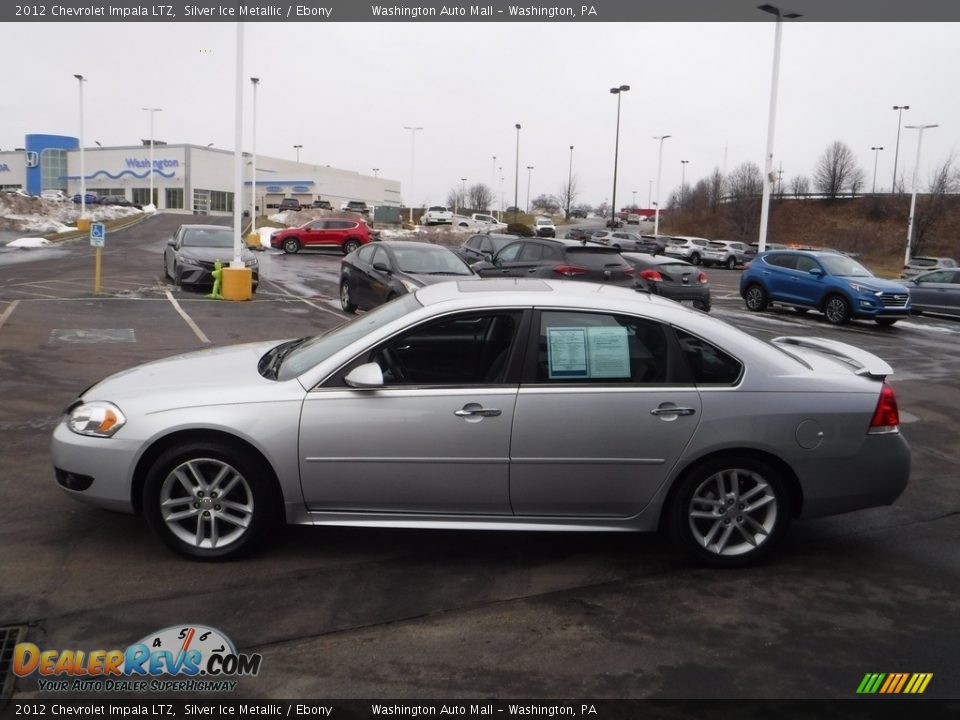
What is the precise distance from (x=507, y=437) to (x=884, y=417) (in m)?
2.16

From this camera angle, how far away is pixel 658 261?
18.8 metres

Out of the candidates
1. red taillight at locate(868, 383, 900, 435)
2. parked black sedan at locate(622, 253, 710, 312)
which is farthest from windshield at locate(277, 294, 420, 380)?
parked black sedan at locate(622, 253, 710, 312)

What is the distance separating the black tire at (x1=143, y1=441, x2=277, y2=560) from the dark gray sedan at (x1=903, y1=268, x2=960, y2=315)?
2247 centimetres

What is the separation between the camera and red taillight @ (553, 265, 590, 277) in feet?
53.0

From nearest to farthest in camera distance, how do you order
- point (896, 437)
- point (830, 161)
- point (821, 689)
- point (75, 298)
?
point (821, 689), point (896, 437), point (75, 298), point (830, 161)

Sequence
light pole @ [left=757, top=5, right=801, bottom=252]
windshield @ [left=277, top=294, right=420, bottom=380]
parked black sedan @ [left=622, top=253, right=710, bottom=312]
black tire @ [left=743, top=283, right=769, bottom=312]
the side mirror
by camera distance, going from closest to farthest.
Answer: the side mirror → windshield @ [left=277, top=294, right=420, bottom=380] → parked black sedan @ [left=622, top=253, right=710, bottom=312] → black tire @ [left=743, top=283, right=769, bottom=312] → light pole @ [left=757, top=5, right=801, bottom=252]

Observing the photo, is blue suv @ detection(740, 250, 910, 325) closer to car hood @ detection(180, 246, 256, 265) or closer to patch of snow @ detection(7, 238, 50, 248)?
car hood @ detection(180, 246, 256, 265)

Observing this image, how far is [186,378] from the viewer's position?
480cm

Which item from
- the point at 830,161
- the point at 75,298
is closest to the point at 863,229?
the point at 830,161

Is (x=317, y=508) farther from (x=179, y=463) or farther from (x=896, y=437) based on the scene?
(x=896, y=437)

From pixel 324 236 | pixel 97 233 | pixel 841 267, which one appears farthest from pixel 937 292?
pixel 324 236

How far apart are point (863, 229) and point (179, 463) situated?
85.2 meters

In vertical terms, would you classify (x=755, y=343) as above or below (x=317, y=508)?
above

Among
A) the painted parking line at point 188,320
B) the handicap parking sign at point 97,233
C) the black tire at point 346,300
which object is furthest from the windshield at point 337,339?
the handicap parking sign at point 97,233
